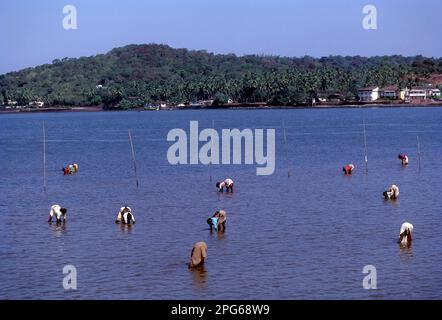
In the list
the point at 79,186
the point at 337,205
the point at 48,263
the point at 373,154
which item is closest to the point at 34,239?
the point at 48,263

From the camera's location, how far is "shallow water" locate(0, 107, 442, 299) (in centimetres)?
2566

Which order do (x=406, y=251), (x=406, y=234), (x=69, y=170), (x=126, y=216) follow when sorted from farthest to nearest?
(x=69, y=170), (x=126, y=216), (x=406, y=234), (x=406, y=251)

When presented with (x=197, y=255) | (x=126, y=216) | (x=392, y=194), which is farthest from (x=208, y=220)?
(x=392, y=194)

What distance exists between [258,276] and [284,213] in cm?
1305

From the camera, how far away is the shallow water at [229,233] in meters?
25.7

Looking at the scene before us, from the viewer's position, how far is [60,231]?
116ft

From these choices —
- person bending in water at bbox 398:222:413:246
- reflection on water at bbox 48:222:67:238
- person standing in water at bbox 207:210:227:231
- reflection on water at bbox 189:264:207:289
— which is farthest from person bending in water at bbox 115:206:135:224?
person bending in water at bbox 398:222:413:246

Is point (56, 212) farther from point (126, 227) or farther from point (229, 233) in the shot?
point (229, 233)

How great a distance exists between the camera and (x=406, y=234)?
30688 mm

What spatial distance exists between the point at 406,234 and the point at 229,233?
7.48 metres

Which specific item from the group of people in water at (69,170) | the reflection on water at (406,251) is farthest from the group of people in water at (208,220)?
the group of people in water at (69,170)

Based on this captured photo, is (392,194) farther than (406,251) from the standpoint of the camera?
Yes

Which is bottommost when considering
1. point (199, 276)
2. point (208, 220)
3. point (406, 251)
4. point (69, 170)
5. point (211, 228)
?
point (199, 276)

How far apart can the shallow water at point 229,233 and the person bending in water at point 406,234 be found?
38cm
